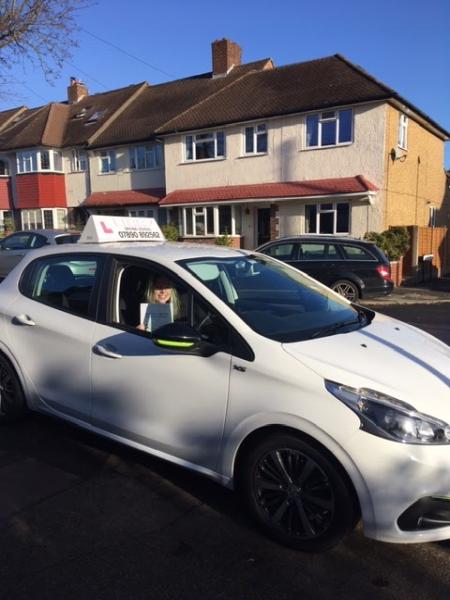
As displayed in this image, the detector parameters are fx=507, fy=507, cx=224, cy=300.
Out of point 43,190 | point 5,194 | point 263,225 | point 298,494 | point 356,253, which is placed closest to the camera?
point 298,494

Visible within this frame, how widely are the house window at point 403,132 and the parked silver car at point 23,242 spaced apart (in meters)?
13.0

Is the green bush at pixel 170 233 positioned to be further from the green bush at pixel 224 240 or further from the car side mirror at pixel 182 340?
the car side mirror at pixel 182 340

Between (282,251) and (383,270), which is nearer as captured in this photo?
(383,270)

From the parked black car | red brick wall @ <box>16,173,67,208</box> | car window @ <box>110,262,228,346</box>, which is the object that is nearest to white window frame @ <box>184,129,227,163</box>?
red brick wall @ <box>16,173,67,208</box>

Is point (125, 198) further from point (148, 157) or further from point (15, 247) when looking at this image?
point (15, 247)

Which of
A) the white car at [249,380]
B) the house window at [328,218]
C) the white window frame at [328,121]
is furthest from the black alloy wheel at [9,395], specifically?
the white window frame at [328,121]

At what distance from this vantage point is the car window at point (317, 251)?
12.0m

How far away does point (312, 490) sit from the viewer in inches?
106

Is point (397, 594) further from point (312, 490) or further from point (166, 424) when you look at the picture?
point (166, 424)

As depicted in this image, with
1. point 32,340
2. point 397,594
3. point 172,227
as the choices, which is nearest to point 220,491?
point 397,594

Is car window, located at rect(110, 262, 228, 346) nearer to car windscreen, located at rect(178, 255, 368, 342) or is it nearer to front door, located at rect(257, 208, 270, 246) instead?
car windscreen, located at rect(178, 255, 368, 342)

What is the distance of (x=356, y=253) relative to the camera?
11766 mm

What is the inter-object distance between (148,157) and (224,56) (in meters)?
6.43

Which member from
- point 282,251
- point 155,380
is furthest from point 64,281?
point 282,251
